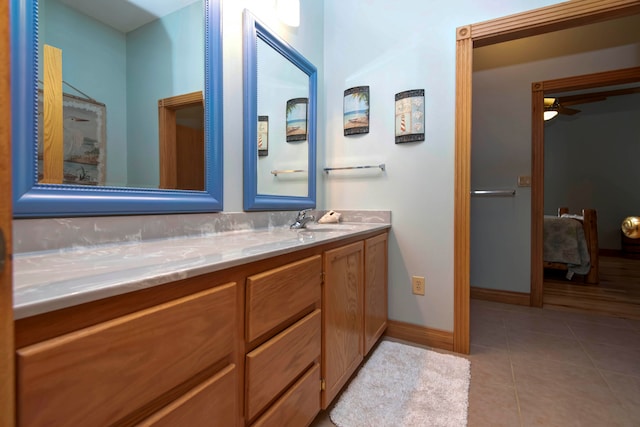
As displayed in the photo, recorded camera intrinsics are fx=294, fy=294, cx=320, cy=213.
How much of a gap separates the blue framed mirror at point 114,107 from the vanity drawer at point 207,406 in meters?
0.61

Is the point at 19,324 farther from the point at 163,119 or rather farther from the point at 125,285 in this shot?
the point at 163,119

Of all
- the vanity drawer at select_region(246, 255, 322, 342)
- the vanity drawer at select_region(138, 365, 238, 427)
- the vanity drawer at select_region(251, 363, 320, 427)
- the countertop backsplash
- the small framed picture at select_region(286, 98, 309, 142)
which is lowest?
the vanity drawer at select_region(251, 363, 320, 427)

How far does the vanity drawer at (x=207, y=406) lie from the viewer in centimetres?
59

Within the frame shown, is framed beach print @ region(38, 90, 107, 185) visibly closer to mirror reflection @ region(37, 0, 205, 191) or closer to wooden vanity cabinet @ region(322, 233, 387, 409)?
mirror reflection @ region(37, 0, 205, 191)

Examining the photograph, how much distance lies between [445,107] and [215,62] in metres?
1.38

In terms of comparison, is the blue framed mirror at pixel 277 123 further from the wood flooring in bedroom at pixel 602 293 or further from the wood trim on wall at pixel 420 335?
the wood flooring in bedroom at pixel 602 293

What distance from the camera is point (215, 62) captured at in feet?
4.15

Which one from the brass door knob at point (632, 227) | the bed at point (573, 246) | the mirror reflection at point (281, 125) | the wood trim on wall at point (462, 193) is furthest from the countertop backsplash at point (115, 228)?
the brass door knob at point (632, 227)

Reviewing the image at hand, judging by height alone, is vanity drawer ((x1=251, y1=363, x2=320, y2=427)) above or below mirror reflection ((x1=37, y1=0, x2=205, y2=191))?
below

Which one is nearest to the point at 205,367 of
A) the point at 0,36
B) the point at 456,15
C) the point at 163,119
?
the point at 0,36

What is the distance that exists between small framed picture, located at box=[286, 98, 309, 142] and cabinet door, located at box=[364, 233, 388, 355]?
827 millimetres

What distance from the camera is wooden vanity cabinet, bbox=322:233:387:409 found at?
121 centimetres

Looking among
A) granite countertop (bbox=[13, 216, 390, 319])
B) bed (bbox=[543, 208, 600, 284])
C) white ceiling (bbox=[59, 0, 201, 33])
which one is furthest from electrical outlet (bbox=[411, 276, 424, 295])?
bed (bbox=[543, 208, 600, 284])

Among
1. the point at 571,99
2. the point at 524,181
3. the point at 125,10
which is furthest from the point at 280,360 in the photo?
the point at 571,99
